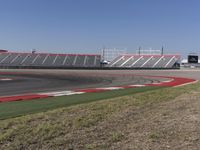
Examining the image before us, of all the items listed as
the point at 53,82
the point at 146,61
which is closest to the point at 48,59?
the point at 146,61

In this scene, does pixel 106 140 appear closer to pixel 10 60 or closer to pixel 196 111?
pixel 196 111

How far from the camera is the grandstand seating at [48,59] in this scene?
8631cm

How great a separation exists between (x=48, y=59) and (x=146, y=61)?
84.0 feet

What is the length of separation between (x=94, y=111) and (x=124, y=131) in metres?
2.33

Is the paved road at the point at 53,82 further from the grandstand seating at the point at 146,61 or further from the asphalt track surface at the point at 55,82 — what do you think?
the grandstand seating at the point at 146,61

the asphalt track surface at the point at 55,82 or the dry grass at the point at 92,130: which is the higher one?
the dry grass at the point at 92,130

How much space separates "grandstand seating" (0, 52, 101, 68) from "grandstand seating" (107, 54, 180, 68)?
645 centimetres

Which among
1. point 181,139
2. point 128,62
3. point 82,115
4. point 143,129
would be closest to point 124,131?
point 143,129

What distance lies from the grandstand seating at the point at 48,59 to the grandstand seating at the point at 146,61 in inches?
254

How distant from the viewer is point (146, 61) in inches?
3484

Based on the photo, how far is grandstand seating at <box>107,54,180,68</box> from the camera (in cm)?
8362

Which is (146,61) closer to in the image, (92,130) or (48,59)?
(48,59)

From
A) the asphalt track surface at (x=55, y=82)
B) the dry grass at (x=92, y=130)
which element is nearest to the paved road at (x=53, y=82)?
the asphalt track surface at (x=55, y=82)

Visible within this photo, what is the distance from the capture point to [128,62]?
90625mm
